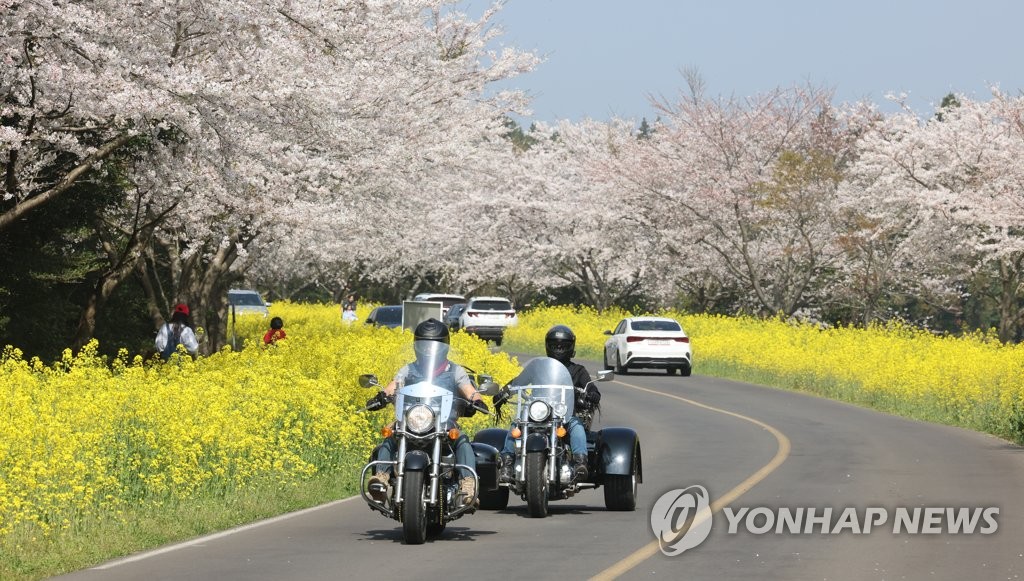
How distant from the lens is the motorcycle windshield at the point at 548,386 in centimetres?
1451

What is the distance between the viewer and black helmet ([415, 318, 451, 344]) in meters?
13.2

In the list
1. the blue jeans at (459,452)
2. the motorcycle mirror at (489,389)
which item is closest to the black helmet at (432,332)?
the motorcycle mirror at (489,389)

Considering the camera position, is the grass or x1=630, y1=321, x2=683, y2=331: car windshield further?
x1=630, y1=321, x2=683, y2=331: car windshield

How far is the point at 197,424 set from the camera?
15.8 m

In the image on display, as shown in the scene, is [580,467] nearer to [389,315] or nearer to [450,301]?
[389,315]

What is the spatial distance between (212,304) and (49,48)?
22.4 m

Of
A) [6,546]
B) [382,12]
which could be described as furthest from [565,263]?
[6,546]

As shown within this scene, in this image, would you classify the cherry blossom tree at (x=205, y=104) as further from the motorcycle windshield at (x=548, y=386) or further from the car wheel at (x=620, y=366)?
the car wheel at (x=620, y=366)

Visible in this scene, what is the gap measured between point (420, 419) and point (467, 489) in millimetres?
774

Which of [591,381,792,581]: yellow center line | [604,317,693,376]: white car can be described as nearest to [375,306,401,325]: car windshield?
[604,317,693,376]: white car

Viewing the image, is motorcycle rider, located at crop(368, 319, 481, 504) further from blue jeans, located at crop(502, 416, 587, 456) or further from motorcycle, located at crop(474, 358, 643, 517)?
blue jeans, located at crop(502, 416, 587, 456)

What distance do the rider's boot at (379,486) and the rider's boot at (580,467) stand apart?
2445 mm

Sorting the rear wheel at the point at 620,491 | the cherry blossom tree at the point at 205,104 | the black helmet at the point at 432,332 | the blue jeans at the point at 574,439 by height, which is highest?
the cherry blossom tree at the point at 205,104

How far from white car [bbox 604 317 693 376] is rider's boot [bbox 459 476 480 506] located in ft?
97.4
